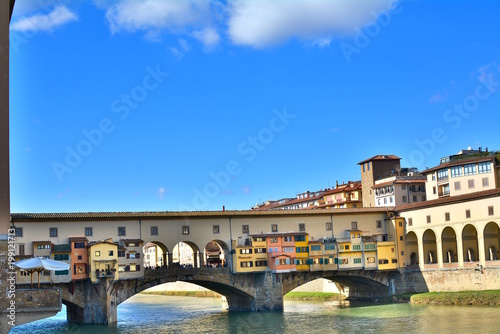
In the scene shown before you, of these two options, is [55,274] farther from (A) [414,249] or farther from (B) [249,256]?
(A) [414,249]

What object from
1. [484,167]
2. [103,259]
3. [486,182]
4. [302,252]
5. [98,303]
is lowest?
[98,303]

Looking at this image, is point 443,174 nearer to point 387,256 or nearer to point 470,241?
point 470,241

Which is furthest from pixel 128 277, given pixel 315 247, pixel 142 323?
pixel 315 247

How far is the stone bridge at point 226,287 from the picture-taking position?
5284 cm

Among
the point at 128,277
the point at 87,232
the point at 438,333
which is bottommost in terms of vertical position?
the point at 438,333

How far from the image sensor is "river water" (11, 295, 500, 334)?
A: 1748 inches

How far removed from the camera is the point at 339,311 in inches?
2266

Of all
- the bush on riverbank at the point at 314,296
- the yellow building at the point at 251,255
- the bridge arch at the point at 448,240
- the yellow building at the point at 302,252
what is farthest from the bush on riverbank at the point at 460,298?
the yellow building at the point at 251,255

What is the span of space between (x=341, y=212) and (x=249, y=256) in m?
10.9

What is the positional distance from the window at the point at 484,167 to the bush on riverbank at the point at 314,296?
19.9 meters

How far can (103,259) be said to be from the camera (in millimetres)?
54031

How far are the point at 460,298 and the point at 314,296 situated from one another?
20.4m

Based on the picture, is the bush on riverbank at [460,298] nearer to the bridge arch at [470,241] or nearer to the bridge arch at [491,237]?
the bridge arch at [491,237]

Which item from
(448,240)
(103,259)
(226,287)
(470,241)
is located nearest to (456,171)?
(448,240)
